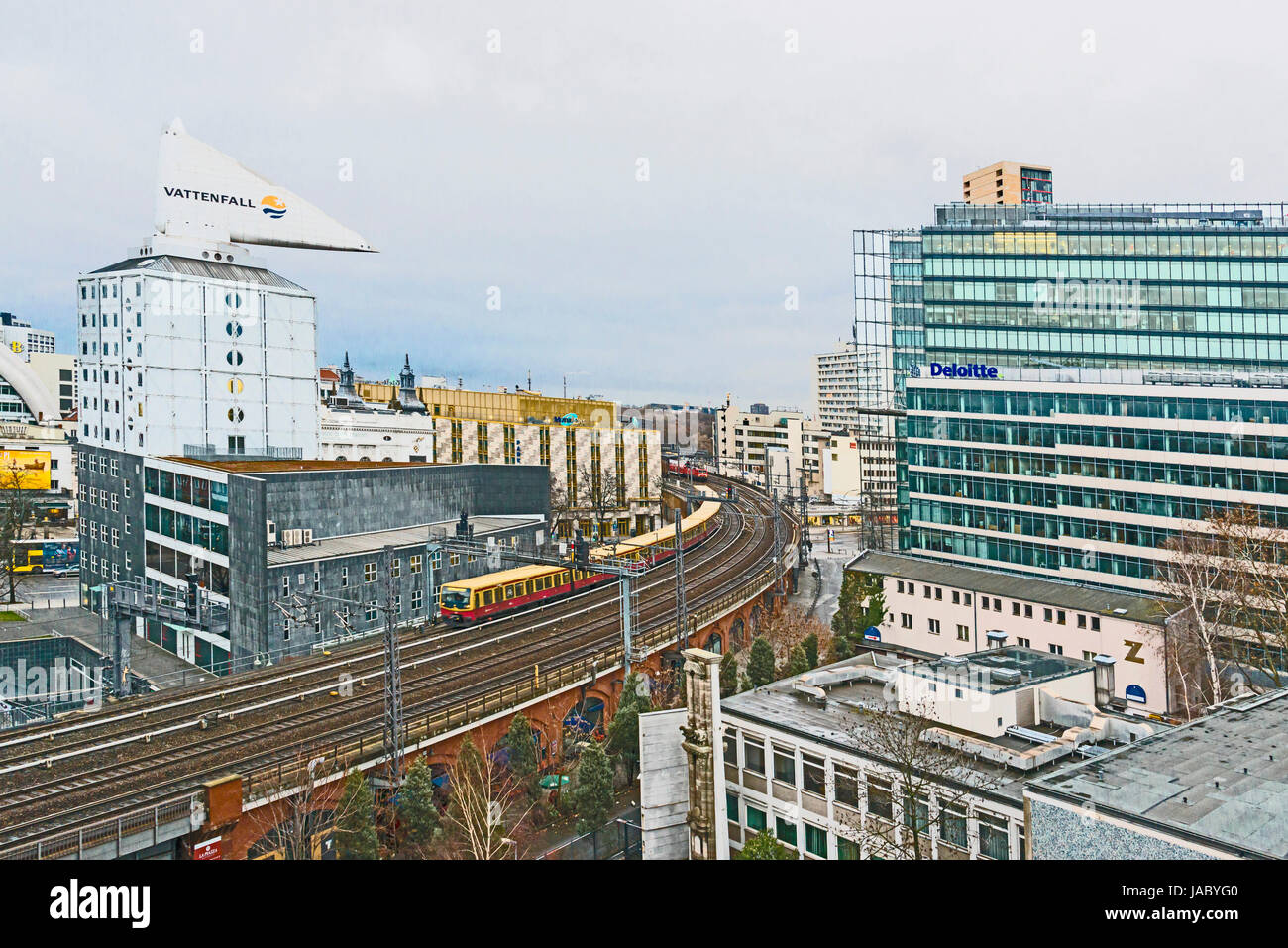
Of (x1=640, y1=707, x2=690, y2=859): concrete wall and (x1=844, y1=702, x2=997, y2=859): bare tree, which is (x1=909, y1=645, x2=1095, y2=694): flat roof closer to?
(x1=844, y1=702, x2=997, y2=859): bare tree

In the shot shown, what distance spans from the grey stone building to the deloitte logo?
20.3 m

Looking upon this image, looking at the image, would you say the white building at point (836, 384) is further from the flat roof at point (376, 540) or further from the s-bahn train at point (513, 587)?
the s-bahn train at point (513, 587)

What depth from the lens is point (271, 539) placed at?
115 ft

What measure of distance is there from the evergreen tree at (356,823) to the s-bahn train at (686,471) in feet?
243

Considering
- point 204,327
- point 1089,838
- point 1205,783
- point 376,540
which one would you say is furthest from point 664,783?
point 204,327

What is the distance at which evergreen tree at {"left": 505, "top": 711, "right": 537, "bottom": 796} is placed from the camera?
2461cm

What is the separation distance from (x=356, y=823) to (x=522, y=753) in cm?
557

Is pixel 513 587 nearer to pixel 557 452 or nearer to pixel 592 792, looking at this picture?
pixel 592 792

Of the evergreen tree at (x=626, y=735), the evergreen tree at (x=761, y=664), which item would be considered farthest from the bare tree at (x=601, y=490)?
the evergreen tree at (x=626, y=735)

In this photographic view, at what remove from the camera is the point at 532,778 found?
2478cm

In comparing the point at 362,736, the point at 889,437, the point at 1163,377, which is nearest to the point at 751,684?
the point at 362,736

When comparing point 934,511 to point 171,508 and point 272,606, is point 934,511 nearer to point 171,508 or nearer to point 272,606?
point 272,606

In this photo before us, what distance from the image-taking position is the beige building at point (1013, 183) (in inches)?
4513
